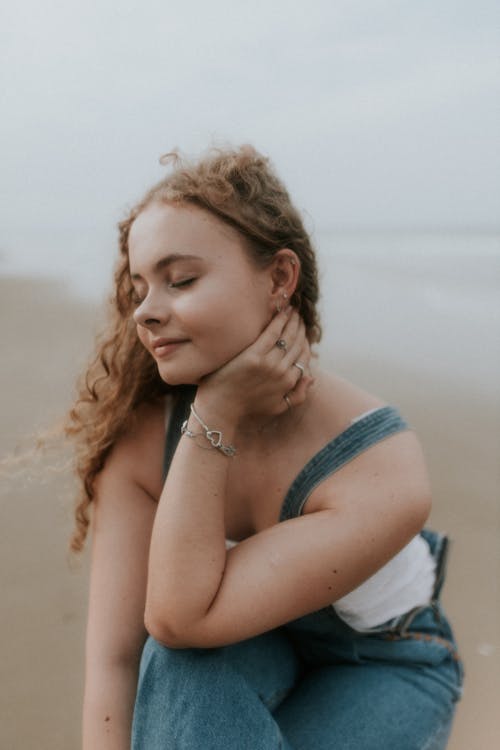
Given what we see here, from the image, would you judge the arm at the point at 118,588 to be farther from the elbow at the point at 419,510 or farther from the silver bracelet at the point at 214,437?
the elbow at the point at 419,510

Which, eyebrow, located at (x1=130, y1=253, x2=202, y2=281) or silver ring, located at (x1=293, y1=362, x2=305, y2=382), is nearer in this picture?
eyebrow, located at (x1=130, y1=253, x2=202, y2=281)

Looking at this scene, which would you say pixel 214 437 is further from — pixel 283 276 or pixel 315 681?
pixel 315 681

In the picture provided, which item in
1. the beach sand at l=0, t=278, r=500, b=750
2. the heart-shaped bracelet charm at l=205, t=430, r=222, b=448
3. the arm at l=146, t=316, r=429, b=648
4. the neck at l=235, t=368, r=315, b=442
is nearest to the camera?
the arm at l=146, t=316, r=429, b=648

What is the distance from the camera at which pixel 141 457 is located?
7.10ft

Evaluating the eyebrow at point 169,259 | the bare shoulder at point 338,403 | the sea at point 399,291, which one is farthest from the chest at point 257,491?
the sea at point 399,291

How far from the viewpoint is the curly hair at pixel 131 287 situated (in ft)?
6.26

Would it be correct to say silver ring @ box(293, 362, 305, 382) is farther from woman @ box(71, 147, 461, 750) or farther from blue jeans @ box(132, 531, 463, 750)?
blue jeans @ box(132, 531, 463, 750)

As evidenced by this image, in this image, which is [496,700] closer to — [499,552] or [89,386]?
[499,552]

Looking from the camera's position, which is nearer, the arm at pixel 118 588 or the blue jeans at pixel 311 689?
the blue jeans at pixel 311 689

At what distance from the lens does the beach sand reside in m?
2.56

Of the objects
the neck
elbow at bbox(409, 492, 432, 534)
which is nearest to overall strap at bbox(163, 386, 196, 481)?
the neck

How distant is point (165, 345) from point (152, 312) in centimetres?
10

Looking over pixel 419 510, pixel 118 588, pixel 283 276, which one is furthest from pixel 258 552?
pixel 283 276

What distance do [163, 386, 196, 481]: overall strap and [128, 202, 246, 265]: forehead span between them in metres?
0.48
